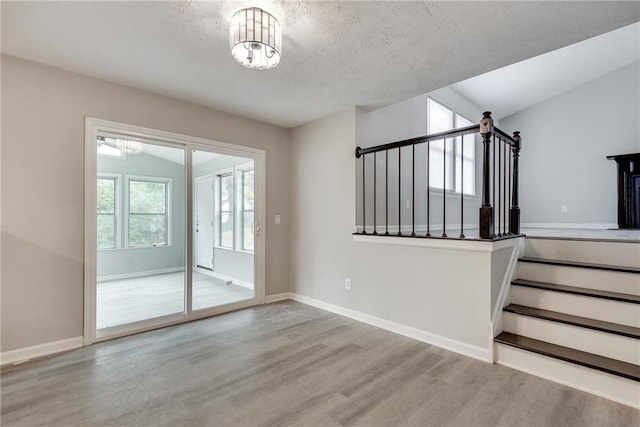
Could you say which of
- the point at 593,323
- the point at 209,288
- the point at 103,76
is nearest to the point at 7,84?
the point at 103,76

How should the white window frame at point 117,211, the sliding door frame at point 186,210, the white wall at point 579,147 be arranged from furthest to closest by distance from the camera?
the white wall at point 579,147
the white window frame at point 117,211
the sliding door frame at point 186,210

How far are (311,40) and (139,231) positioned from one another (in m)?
3.79

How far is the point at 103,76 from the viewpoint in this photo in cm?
268

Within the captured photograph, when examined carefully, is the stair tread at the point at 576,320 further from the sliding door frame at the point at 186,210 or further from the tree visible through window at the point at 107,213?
the tree visible through window at the point at 107,213

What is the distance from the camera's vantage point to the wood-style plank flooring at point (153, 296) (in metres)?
3.26

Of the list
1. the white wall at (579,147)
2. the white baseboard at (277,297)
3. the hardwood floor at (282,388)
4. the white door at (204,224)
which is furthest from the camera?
the white wall at (579,147)

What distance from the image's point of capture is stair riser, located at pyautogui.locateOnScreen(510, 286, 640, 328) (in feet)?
7.07

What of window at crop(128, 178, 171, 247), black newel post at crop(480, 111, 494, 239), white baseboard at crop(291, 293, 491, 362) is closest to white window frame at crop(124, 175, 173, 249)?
window at crop(128, 178, 171, 247)

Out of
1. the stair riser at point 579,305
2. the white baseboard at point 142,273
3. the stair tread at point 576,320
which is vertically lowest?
the white baseboard at point 142,273

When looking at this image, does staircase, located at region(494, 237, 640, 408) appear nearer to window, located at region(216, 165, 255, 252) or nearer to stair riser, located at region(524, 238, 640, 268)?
stair riser, located at region(524, 238, 640, 268)

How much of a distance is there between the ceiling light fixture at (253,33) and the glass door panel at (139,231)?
189cm

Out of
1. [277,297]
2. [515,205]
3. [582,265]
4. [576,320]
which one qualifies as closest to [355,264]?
[277,297]

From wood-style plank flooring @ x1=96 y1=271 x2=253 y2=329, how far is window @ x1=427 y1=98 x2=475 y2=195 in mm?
3428

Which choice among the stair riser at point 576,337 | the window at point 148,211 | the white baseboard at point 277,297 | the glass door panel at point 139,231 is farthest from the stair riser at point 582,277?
the window at point 148,211
